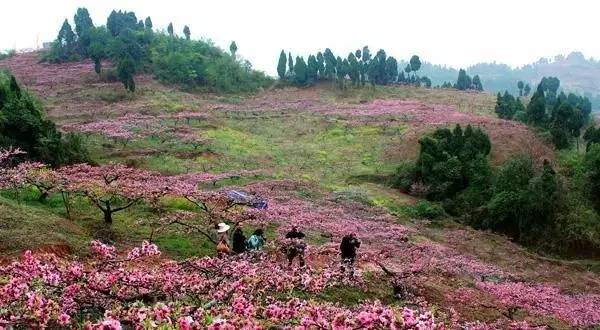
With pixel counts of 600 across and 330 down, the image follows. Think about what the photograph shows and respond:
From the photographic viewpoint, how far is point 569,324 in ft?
66.8

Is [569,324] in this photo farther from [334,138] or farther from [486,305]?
[334,138]

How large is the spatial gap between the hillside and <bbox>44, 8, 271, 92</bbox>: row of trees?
10.6 ft

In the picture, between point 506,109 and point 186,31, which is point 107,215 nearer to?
point 506,109

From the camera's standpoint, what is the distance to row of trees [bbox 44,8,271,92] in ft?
267

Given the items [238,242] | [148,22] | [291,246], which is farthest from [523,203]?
[148,22]

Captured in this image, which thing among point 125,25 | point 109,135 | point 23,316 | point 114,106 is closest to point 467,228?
point 109,135

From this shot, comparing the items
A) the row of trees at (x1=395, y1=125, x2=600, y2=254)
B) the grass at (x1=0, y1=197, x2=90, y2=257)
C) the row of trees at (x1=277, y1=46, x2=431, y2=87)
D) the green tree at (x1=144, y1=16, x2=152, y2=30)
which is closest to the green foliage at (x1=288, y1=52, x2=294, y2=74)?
the row of trees at (x1=277, y1=46, x2=431, y2=87)

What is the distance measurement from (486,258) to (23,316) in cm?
2664

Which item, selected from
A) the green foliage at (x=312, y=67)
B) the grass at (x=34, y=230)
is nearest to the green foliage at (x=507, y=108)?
the green foliage at (x=312, y=67)

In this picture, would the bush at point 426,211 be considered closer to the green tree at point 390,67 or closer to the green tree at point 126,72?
the green tree at point 126,72

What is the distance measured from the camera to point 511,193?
3619 cm

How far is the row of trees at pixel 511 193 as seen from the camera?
34.3 metres

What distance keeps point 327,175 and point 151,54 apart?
53211 millimetres

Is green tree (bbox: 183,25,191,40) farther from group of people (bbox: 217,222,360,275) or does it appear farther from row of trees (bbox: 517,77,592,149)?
group of people (bbox: 217,222,360,275)
